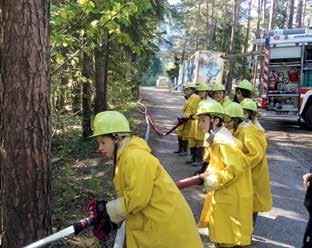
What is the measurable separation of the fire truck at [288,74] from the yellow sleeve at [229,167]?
12866mm

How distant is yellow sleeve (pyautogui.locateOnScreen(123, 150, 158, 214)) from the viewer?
10.5 feet

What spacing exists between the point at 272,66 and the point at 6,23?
15088mm

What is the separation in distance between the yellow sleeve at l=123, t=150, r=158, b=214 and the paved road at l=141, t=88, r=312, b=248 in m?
3.15

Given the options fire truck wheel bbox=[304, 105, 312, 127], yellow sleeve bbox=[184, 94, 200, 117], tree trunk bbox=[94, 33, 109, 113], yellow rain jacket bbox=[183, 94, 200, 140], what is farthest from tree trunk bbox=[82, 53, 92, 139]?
fire truck wheel bbox=[304, 105, 312, 127]

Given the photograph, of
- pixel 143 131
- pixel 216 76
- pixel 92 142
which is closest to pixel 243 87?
pixel 92 142

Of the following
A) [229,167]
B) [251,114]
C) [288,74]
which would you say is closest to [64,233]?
[229,167]

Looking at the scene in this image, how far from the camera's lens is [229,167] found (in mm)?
4543

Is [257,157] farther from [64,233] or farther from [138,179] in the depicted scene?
[64,233]

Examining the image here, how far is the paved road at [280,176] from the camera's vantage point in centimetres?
673

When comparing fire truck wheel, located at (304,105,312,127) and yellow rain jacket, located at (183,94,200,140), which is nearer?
yellow rain jacket, located at (183,94,200,140)

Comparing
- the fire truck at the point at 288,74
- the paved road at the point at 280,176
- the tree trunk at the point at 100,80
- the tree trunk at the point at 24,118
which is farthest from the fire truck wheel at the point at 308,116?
the tree trunk at the point at 24,118

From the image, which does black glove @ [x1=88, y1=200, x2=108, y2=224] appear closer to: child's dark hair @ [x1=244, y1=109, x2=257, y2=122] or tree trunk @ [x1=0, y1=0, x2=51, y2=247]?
tree trunk @ [x1=0, y1=0, x2=51, y2=247]

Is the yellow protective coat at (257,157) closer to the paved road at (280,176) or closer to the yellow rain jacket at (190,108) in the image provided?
the paved road at (280,176)

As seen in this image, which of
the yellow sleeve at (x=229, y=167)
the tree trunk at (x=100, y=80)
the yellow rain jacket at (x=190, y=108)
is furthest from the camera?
the tree trunk at (x=100, y=80)
